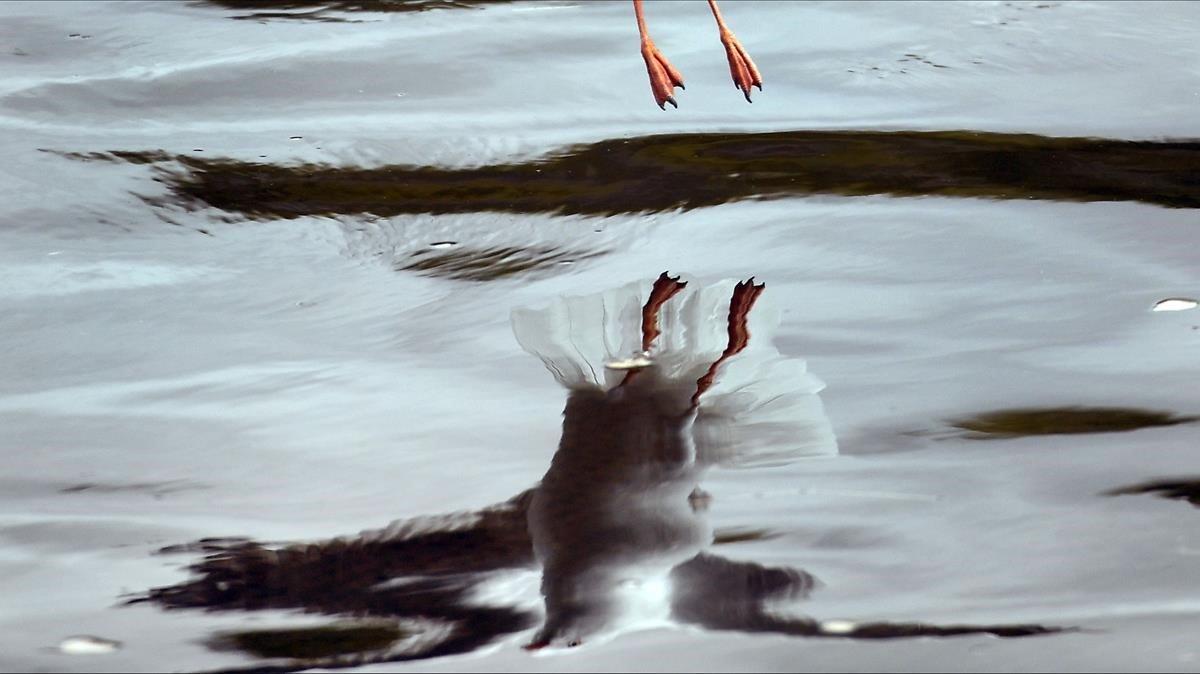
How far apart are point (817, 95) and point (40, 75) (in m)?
2.03

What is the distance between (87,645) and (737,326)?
1.21 metres

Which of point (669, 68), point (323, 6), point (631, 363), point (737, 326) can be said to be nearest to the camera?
point (631, 363)

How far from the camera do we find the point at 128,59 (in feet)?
13.2

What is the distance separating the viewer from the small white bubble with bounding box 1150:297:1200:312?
97.7 inches

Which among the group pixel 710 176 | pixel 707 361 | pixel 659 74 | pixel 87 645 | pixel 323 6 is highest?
pixel 323 6

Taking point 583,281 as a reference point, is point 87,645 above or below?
→ below

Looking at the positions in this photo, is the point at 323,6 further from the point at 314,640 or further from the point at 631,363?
the point at 314,640

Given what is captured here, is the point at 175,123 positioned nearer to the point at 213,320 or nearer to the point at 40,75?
the point at 40,75

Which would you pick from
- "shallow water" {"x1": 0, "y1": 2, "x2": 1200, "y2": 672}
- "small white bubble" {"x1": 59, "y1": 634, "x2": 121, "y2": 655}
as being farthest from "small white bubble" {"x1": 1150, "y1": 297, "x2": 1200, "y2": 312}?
"small white bubble" {"x1": 59, "y1": 634, "x2": 121, "y2": 655}

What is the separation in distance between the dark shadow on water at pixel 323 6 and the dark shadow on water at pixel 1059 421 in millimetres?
2780

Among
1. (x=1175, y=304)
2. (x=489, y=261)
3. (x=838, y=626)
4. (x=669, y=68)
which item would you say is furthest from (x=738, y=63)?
(x=838, y=626)

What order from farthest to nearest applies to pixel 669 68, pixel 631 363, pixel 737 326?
pixel 669 68
pixel 737 326
pixel 631 363

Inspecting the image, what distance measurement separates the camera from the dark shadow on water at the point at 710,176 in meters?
3.09

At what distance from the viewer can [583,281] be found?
8.90ft
